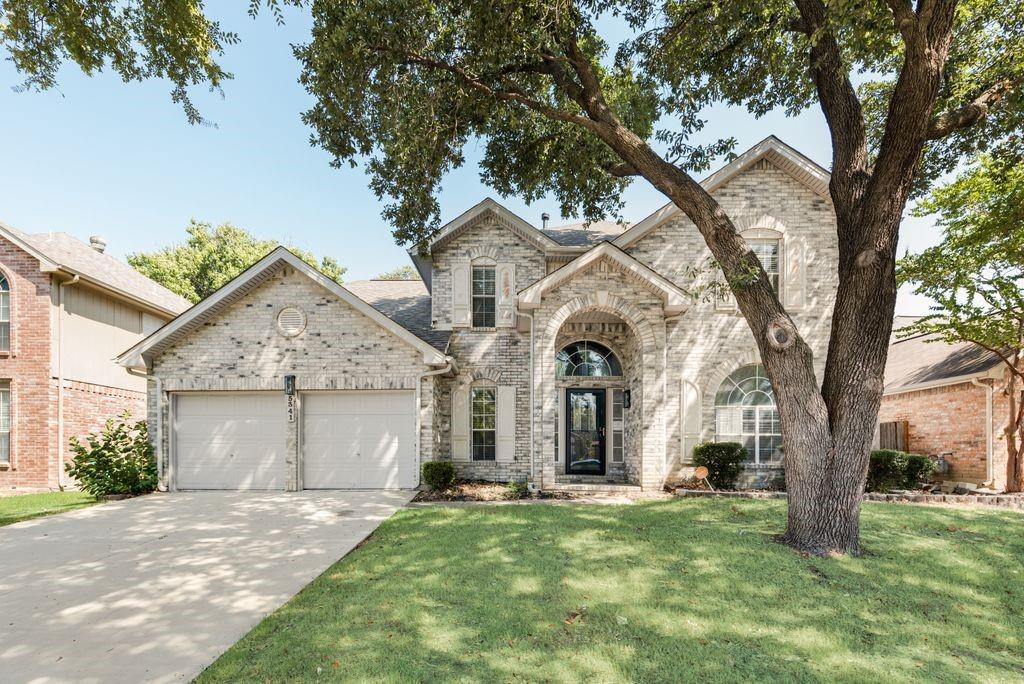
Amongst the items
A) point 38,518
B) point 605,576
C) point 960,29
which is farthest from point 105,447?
point 960,29

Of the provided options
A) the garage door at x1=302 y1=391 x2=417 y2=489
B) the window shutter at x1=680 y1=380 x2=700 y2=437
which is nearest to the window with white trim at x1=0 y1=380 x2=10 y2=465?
the garage door at x1=302 y1=391 x2=417 y2=489

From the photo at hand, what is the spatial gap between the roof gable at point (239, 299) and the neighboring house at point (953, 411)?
38.5 ft

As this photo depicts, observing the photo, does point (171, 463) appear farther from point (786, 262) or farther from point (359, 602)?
point (786, 262)

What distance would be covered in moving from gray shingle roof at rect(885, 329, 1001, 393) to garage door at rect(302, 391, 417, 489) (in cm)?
1165

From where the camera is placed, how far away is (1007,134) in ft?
27.7

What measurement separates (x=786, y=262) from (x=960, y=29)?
4.85m

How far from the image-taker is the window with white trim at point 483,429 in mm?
11828

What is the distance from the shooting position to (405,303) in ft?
46.0

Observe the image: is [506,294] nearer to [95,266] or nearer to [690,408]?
[690,408]

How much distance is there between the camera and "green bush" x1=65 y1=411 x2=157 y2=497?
10055mm

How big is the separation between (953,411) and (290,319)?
16.5 meters

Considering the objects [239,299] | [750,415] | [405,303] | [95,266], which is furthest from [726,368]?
[95,266]

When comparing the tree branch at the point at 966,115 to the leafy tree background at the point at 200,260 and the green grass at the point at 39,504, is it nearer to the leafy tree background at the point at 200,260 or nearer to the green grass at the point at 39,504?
the green grass at the point at 39,504

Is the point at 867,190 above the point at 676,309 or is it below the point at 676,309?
above
